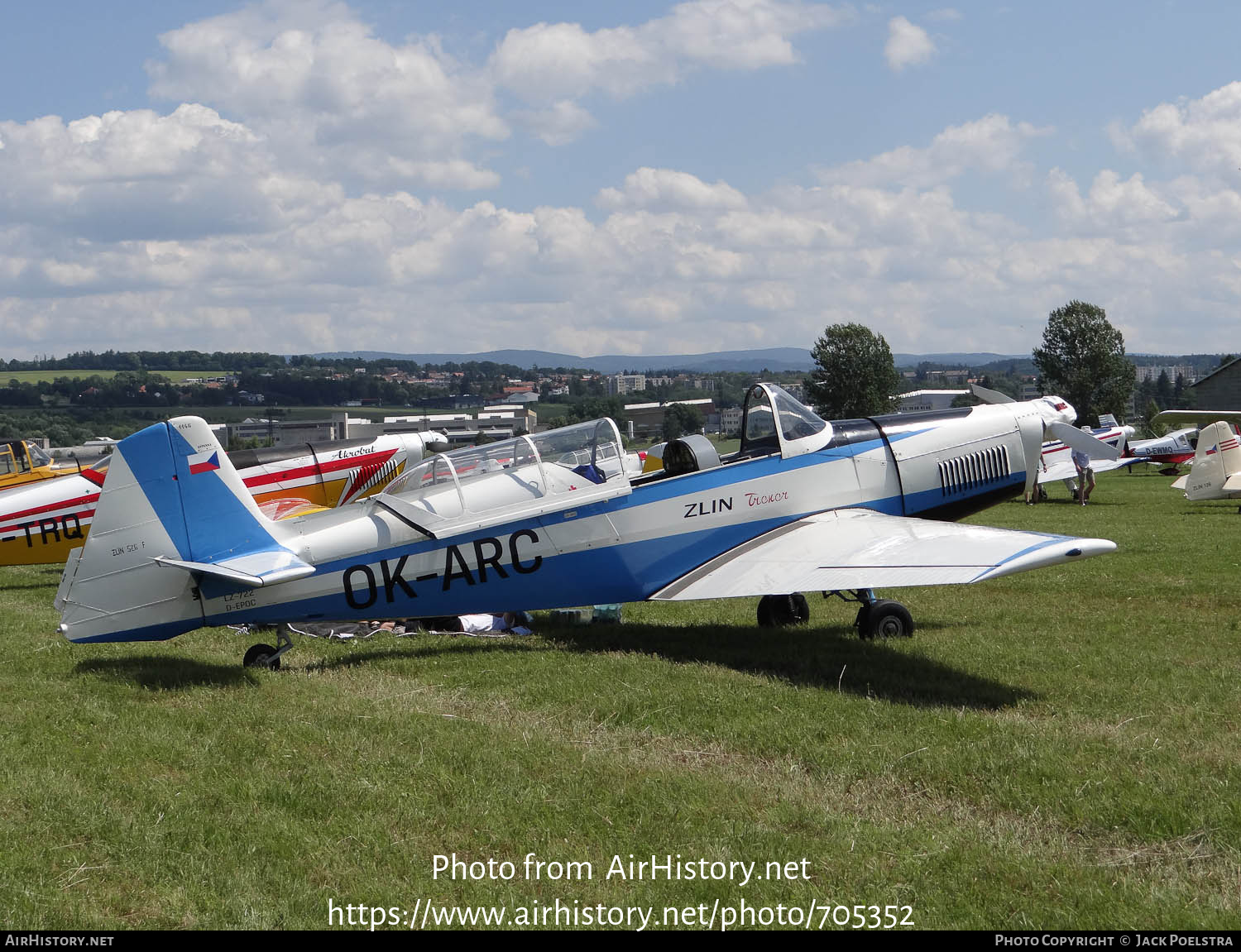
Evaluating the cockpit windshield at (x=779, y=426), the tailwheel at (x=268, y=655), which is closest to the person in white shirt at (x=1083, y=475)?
the cockpit windshield at (x=779, y=426)

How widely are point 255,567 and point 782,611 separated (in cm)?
489

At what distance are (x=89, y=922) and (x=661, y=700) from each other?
12.2ft

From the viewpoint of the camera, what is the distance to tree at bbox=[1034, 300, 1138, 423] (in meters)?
65.6

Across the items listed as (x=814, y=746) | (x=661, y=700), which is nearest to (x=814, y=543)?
(x=661, y=700)

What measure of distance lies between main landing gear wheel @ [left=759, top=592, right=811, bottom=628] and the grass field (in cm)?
93

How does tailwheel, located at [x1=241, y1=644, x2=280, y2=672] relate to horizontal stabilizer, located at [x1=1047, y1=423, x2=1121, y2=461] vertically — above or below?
below

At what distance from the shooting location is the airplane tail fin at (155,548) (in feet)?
23.9

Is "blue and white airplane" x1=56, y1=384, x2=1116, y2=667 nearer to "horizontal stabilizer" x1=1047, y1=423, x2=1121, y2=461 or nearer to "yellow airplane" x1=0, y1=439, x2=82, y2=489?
"horizontal stabilizer" x1=1047, y1=423, x2=1121, y2=461

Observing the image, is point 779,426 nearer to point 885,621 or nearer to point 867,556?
point 867,556

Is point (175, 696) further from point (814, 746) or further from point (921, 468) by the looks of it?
point (921, 468)

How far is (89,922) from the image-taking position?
3.68 meters

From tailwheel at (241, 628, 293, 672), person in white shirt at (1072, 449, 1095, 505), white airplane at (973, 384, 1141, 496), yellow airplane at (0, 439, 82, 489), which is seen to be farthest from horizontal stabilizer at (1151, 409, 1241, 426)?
yellow airplane at (0, 439, 82, 489)

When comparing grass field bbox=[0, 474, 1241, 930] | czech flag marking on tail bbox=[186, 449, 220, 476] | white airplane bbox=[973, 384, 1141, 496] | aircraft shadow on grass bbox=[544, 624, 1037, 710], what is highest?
czech flag marking on tail bbox=[186, 449, 220, 476]

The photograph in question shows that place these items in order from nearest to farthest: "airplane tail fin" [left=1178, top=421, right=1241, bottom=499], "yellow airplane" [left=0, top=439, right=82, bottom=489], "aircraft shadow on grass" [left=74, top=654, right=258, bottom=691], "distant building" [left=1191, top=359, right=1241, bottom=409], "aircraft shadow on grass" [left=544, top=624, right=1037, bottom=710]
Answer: "aircraft shadow on grass" [left=544, top=624, right=1037, bottom=710] < "aircraft shadow on grass" [left=74, top=654, right=258, bottom=691] < "yellow airplane" [left=0, top=439, right=82, bottom=489] < "airplane tail fin" [left=1178, top=421, right=1241, bottom=499] < "distant building" [left=1191, top=359, right=1241, bottom=409]
